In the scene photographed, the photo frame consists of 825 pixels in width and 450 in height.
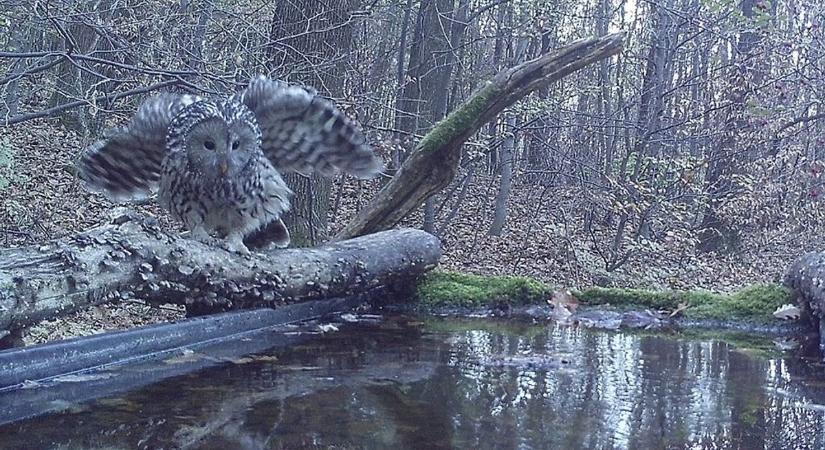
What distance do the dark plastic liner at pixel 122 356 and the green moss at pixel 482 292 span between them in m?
1.30

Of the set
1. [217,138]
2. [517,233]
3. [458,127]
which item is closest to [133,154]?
[217,138]

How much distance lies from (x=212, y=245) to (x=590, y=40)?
2.99 metres

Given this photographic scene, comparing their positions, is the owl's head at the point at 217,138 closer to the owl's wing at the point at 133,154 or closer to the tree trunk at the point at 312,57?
the owl's wing at the point at 133,154

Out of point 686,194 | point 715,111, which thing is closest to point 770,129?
point 715,111

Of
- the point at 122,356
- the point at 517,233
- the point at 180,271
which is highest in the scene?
the point at 517,233

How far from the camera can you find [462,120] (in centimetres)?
588

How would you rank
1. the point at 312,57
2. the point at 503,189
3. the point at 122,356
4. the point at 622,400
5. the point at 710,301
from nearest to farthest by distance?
1. the point at 622,400
2. the point at 122,356
3. the point at 710,301
4. the point at 312,57
5. the point at 503,189

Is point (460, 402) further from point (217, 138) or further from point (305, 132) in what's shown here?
point (305, 132)

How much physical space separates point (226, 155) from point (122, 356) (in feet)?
4.34

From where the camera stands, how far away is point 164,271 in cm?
366

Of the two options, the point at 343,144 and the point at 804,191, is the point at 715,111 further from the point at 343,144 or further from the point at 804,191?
the point at 343,144

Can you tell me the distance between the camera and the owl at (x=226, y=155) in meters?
4.38

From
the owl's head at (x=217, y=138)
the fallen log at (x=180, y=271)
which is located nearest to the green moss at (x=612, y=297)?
the fallen log at (x=180, y=271)

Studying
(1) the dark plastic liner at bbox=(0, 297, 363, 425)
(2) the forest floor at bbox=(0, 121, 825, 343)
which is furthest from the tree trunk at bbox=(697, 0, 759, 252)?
(1) the dark plastic liner at bbox=(0, 297, 363, 425)
